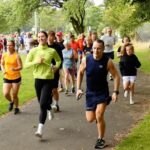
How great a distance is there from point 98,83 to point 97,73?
19 cm

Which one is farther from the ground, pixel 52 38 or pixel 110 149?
pixel 52 38

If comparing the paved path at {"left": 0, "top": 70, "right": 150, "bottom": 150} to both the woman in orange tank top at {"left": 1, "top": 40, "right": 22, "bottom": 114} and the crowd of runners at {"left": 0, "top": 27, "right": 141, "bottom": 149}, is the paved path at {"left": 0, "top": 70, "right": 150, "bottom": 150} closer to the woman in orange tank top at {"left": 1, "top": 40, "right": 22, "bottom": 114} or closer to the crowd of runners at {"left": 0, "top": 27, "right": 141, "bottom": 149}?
the crowd of runners at {"left": 0, "top": 27, "right": 141, "bottom": 149}

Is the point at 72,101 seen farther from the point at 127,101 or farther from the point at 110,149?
the point at 110,149

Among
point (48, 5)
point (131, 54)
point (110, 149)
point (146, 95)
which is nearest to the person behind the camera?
point (110, 149)

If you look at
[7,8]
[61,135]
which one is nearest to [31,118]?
[61,135]

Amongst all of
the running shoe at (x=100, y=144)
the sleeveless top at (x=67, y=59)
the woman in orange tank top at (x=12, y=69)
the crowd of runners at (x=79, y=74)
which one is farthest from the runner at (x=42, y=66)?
the sleeveless top at (x=67, y=59)

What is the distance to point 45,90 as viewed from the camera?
344 inches

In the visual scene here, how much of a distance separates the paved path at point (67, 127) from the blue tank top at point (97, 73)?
3.41 ft

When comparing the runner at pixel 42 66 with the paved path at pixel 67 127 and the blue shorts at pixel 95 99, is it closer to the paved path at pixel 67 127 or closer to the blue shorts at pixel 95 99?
the paved path at pixel 67 127

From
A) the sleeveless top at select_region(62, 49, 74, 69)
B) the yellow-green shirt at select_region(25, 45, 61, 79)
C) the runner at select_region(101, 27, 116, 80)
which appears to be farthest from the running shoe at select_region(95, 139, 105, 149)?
the runner at select_region(101, 27, 116, 80)

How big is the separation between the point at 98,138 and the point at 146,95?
6.02 m

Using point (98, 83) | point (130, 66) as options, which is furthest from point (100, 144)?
point (130, 66)

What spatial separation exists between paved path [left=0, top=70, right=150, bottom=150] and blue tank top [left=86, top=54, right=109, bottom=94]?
1039mm

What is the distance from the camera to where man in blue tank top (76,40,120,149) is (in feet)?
25.1
